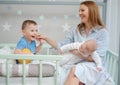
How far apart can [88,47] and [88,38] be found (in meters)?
0.21

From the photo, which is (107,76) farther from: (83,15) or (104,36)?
(83,15)

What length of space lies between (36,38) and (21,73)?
0.43 meters

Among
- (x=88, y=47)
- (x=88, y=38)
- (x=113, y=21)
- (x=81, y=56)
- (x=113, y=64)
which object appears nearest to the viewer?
(x=88, y=47)

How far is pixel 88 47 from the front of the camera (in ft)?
5.50

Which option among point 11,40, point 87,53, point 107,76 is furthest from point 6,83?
point 11,40

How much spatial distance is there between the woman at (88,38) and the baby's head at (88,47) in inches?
2.5

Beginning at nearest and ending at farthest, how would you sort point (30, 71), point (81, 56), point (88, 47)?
1. point (30, 71)
2. point (88, 47)
3. point (81, 56)

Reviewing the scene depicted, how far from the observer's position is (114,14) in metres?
2.57

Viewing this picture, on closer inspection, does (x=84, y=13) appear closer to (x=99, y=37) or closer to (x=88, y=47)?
(x=99, y=37)

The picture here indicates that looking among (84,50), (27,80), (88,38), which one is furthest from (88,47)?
(27,80)

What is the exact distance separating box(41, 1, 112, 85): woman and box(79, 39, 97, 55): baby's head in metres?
0.06

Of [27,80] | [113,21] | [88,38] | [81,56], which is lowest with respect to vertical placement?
[27,80]

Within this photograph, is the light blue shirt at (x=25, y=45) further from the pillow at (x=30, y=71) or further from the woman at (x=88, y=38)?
the pillow at (x=30, y=71)

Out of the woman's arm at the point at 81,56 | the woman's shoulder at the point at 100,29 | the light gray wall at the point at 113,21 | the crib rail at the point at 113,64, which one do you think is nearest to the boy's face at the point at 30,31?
the woman's arm at the point at 81,56
